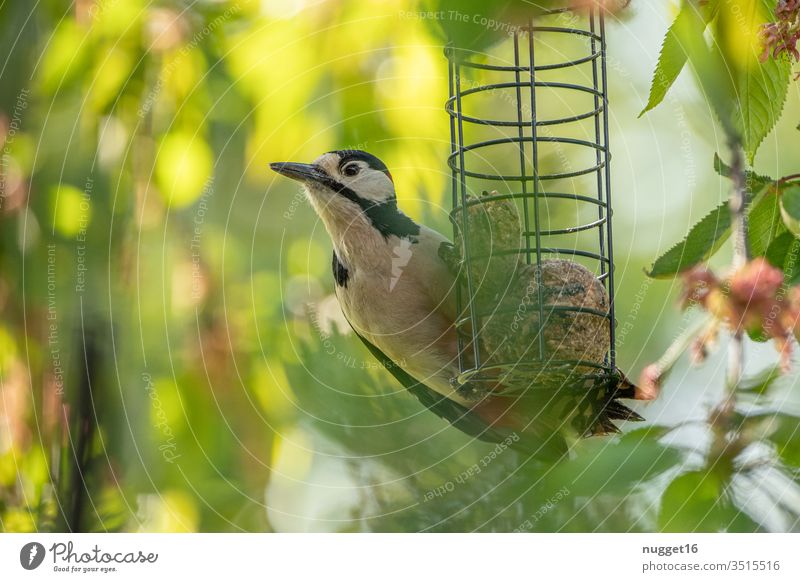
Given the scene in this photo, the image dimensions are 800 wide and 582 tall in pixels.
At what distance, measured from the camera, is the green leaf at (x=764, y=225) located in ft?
7.70

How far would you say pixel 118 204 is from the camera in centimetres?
460

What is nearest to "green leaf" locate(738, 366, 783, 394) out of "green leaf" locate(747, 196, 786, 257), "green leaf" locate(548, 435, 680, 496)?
"green leaf" locate(548, 435, 680, 496)

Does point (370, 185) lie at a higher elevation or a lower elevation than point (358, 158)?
lower

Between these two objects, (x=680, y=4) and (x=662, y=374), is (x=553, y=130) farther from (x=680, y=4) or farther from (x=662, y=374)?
(x=680, y=4)

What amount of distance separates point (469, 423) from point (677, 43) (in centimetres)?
206

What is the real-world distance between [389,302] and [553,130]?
7.23 feet

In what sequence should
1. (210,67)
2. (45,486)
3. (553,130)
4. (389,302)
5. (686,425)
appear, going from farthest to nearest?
(553,130)
(210,67)
(45,486)
(389,302)
(686,425)

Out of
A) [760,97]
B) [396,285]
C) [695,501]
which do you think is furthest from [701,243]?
[396,285]

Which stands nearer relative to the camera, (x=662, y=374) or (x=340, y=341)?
(x=662, y=374)

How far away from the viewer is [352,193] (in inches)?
154

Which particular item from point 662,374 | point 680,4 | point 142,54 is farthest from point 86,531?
point 680,4

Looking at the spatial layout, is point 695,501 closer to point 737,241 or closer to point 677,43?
point 737,241

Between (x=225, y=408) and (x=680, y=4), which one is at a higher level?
(x=680, y=4)

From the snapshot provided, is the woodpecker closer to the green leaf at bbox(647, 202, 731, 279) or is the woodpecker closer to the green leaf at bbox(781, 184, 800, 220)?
the green leaf at bbox(647, 202, 731, 279)
